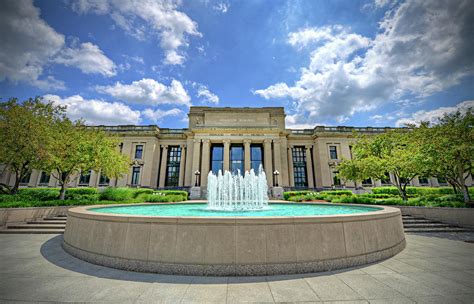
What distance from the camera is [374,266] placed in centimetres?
506

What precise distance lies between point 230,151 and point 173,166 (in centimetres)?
1168

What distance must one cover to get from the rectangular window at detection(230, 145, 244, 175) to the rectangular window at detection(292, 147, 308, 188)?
10790 mm

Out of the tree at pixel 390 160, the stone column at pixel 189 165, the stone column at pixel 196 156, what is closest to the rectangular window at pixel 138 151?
the stone column at pixel 189 165

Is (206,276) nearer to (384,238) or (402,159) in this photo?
(384,238)

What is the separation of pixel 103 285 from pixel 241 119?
33121 millimetres

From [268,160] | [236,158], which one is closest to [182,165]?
[236,158]

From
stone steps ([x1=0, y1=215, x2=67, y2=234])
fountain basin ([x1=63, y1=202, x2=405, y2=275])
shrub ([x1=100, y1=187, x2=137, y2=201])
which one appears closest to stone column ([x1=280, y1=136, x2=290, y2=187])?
shrub ([x1=100, y1=187, x2=137, y2=201])

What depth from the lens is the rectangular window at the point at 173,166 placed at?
3712 cm

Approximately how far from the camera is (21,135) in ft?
44.7

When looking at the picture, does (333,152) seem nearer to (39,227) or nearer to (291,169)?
(291,169)

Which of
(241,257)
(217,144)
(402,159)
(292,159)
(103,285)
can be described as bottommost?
(103,285)

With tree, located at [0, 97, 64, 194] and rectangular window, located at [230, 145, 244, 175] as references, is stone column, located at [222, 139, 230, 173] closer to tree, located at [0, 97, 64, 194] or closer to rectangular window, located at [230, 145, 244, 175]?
rectangular window, located at [230, 145, 244, 175]

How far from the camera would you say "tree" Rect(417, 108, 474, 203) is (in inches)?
485

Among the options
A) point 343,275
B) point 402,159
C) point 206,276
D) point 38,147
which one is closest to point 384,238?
point 343,275
